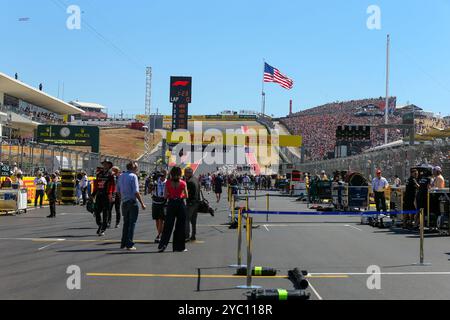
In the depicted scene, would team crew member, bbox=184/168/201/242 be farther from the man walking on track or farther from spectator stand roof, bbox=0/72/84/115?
spectator stand roof, bbox=0/72/84/115

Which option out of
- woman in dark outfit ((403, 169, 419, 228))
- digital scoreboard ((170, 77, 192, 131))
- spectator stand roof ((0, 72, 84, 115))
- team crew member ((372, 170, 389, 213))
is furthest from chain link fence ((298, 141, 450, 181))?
spectator stand roof ((0, 72, 84, 115))

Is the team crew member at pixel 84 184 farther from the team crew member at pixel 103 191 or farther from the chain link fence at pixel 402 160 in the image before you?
the team crew member at pixel 103 191

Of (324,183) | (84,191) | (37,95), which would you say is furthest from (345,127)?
(37,95)

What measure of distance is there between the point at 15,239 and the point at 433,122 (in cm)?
7326

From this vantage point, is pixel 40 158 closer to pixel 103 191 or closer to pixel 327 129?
pixel 103 191

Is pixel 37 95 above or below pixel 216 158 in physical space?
above

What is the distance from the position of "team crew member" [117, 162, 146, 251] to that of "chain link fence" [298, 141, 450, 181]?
40.4 feet

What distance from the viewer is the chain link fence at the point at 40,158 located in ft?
89.7

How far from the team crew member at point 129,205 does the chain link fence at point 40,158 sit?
619 inches

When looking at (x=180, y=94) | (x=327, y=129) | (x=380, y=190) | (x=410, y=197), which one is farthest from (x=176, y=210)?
(x=327, y=129)

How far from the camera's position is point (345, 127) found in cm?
4175

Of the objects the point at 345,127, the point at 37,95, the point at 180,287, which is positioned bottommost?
the point at 180,287

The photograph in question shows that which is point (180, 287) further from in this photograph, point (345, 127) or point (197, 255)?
point (345, 127)

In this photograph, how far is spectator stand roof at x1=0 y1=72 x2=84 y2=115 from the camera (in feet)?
248
